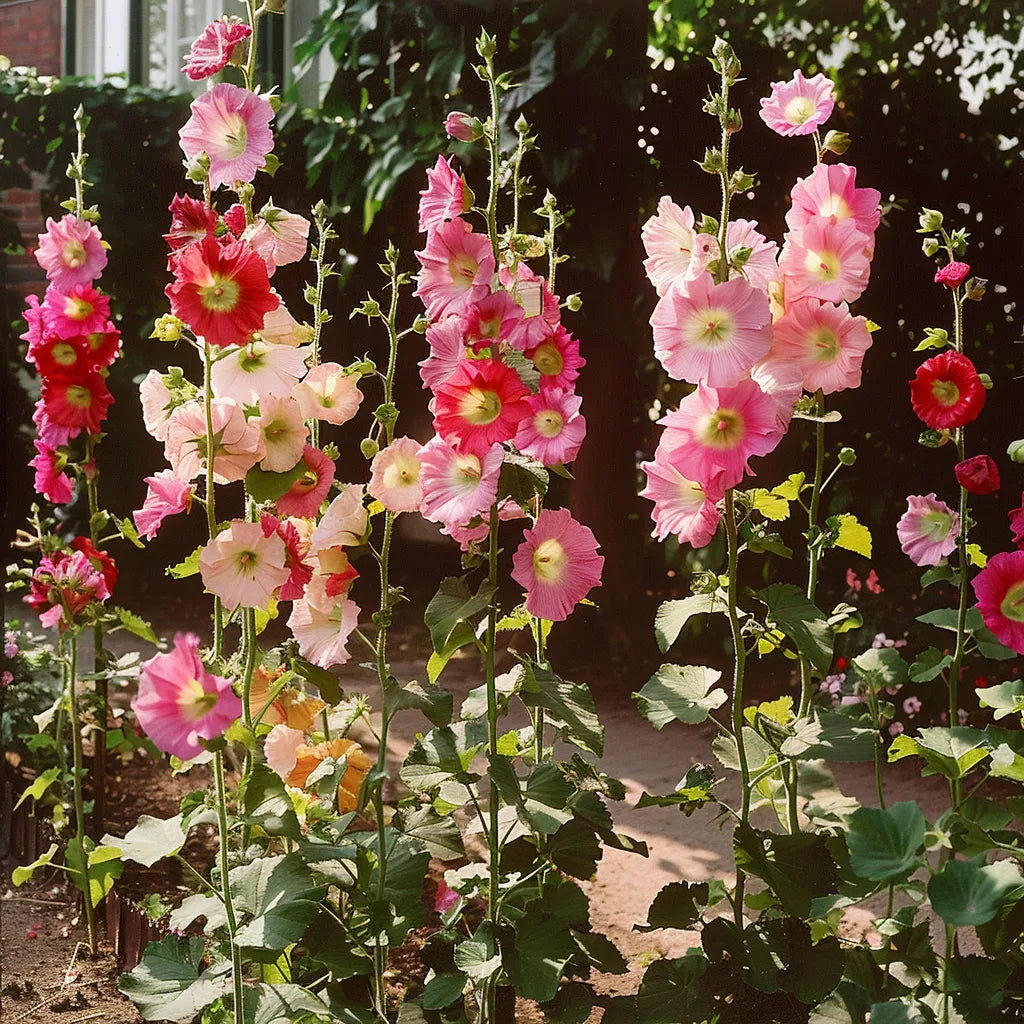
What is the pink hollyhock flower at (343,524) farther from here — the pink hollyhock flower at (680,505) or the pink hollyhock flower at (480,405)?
the pink hollyhock flower at (680,505)

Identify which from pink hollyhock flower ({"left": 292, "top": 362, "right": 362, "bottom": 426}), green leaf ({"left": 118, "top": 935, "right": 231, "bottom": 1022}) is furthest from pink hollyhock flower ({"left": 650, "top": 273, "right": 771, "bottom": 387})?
green leaf ({"left": 118, "top": 935, "right": 231, "bottom": 1022})

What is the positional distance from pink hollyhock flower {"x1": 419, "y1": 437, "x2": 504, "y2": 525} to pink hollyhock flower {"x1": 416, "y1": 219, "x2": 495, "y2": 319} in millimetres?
152

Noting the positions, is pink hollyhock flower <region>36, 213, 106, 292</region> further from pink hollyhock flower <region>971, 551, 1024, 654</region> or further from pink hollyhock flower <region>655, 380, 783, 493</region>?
pink hollyhock flower <region>971, 551, 1024, 654</region>

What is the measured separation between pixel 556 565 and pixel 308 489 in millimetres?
299

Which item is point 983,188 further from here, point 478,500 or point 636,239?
point 478,500

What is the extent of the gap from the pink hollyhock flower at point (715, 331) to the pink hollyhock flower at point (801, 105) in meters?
0.29

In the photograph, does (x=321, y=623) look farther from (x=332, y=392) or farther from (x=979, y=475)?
(x=979, y=475)

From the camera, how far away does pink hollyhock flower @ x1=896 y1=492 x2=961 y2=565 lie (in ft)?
5.34

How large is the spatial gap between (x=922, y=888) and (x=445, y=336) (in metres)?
0.80

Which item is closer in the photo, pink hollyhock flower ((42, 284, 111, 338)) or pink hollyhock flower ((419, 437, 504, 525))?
Answer: pink hollyhock flower ((419, 437, 504, 525))

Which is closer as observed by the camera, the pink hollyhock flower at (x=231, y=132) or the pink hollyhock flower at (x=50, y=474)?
the pink hollyhock flower at (x=231, y=132)

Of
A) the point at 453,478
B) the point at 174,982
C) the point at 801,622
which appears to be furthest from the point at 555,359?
the point at 174,982

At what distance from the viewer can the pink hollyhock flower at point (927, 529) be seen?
1.63 meters

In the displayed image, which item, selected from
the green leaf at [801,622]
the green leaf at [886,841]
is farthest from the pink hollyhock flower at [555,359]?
the green leaf at [886,841]
